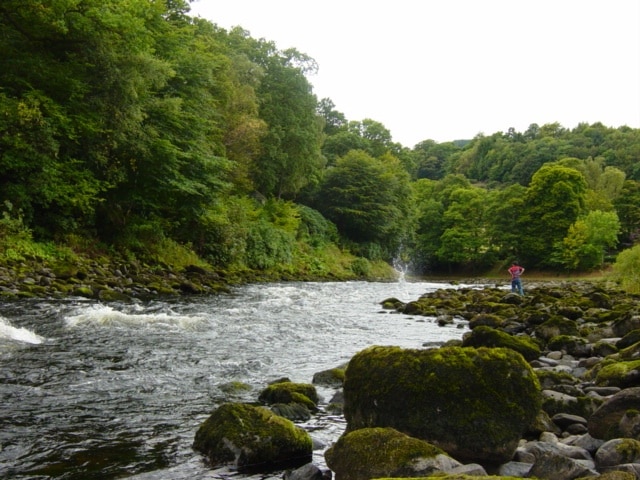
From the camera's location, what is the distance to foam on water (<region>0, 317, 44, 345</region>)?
10.2 m

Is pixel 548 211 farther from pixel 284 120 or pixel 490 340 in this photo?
pixel 490 340

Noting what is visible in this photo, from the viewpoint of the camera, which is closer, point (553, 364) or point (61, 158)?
point (553, 364)

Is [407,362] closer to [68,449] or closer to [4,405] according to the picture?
[68,449]

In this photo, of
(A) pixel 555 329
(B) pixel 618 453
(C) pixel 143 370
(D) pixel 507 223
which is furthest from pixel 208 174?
(D) pixel 507 223

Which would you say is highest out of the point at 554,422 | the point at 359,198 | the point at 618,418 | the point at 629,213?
the point at 629,213

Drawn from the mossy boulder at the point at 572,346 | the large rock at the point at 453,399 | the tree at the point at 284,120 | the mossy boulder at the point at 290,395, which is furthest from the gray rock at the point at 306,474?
the tree at the point at 284,120

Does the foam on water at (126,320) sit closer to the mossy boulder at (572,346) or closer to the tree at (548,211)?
the mossy boulder at (572,346)

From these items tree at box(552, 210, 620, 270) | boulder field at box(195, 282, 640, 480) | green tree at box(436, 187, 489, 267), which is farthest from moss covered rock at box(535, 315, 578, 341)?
green tree at box(436, 187, 489, 267)

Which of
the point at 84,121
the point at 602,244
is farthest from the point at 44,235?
the point at 602,244

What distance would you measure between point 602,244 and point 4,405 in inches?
2698

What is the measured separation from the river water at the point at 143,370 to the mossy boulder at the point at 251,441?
0.16 m

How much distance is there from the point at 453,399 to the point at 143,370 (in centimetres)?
536

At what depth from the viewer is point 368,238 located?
→ 61.4 meters

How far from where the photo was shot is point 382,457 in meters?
4.57
